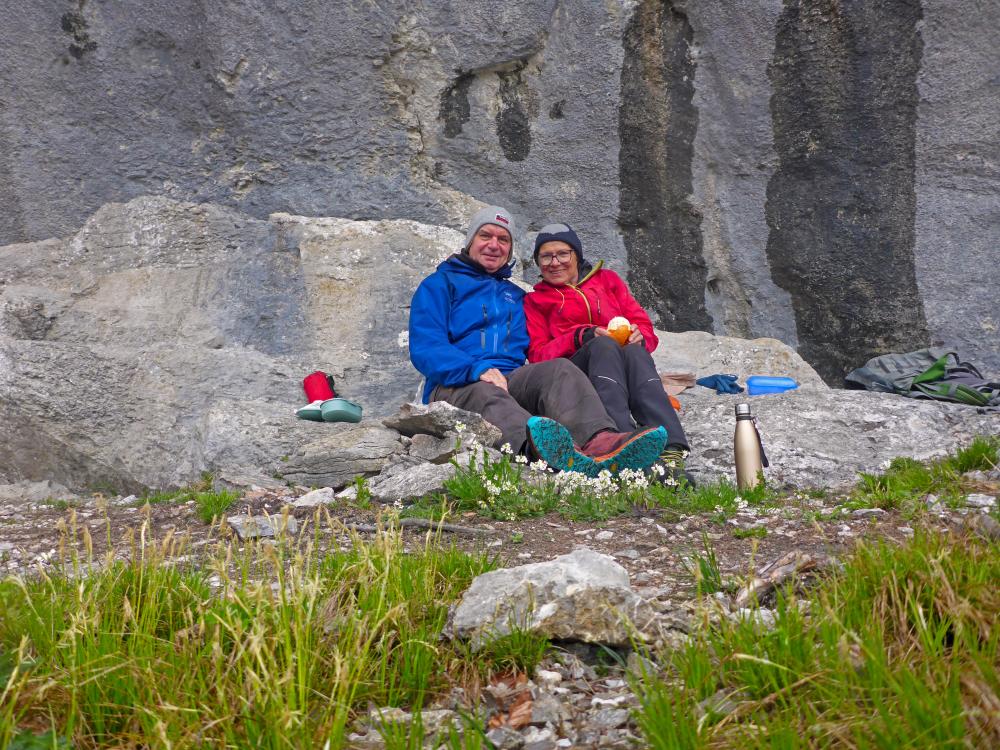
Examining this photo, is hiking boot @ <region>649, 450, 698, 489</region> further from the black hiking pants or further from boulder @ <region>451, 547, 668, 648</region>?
boulder @ <region>451, 547, 668, 648</region>

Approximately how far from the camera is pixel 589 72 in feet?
28.8

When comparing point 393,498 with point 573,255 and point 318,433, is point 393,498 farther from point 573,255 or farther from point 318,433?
point 573,255

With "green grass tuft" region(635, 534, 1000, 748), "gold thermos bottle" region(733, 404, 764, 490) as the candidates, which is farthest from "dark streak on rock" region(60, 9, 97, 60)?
"green grass tuft" region(635, 534, 1000, 748)

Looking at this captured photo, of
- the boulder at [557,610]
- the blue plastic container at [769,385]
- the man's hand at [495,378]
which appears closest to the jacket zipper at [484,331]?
the man's hand at [495,378]

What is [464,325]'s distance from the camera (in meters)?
6.56

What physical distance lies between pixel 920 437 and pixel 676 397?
180 cm

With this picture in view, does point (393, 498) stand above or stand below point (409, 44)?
below

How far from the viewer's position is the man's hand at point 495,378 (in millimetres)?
6062

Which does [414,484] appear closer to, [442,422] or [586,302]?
[442,422]

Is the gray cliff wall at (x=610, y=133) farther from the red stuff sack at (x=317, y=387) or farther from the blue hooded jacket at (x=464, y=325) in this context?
the blue hooded jacket at (x=464, y=325)

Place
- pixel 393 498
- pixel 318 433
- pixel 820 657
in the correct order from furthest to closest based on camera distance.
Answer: pixel 318 433
pixel 393 498
pixel 820 657

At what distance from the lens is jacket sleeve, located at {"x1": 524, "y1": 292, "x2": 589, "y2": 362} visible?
21.3 feet

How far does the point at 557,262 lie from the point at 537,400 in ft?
4.03

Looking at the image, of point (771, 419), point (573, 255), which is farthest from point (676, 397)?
point (573, 255)
